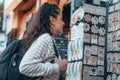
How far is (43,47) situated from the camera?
6.63 ft

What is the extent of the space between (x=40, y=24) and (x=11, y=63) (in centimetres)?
33

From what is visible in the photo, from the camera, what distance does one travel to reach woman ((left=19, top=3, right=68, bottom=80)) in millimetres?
1983

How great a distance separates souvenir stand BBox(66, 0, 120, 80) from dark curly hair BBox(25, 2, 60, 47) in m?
0.87

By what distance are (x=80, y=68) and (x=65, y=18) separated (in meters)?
3.15

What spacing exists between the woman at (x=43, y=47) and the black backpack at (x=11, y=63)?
0.05m

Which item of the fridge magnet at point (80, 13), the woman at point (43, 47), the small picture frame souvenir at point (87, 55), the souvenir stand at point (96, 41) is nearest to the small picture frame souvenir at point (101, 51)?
the souvenir stand at point (96, 41)

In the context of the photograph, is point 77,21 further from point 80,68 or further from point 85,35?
point 80,68

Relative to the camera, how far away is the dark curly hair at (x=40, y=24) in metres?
2.07

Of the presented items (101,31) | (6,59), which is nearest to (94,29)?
(101,31)

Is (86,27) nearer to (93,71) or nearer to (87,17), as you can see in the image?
(87,17)

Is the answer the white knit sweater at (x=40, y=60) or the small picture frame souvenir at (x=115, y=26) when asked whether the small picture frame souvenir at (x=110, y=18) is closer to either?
the small picture frame souvenir at (x=115, y=26)

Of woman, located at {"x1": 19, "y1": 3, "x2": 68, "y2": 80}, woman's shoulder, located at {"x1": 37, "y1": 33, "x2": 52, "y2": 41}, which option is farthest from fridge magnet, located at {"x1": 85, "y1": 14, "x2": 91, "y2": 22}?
woman's shoulder, located at {"x1": 37, "y1": 33, "x2": 52, "y2": 41}

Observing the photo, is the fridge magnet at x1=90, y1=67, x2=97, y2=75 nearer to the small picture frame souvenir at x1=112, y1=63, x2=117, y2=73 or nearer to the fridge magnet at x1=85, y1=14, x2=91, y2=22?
the small picture frame souvenir at x1=112, y1=63, x2=117, y2=73

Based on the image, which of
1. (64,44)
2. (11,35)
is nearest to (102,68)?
(64,44)
